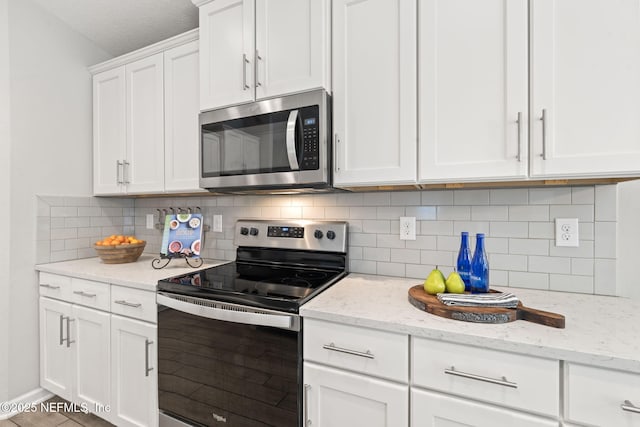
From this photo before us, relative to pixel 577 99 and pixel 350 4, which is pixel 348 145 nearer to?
pixel 350 4

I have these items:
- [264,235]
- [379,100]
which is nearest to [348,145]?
[379,100]

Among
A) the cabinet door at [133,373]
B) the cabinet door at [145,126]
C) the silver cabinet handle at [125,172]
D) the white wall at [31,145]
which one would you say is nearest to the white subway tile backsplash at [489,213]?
the cabinet door at [133,373]

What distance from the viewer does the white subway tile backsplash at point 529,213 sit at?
139 centimetres

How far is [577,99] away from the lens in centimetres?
107

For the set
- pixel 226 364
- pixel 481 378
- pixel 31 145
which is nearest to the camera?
pixel 481 378

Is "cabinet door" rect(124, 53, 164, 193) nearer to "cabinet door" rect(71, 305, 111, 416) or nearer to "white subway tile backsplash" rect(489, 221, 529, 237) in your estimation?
"cabinet door" rect(71, 305, 111, 416)

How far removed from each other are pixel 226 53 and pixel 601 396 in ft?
6.79

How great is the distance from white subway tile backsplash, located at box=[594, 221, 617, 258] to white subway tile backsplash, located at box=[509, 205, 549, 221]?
0.19m

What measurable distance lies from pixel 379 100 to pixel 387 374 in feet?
3.67

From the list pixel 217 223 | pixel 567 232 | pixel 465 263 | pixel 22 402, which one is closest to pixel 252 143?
pixel 217 223

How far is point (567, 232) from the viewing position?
135 cm

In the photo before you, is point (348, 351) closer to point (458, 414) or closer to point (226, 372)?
point (458, 414)

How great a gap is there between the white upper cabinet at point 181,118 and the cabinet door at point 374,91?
980 mm

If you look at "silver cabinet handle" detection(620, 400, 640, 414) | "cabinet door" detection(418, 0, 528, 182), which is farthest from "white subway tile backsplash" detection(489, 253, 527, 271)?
"silver cabinet handle" detection(620, 400, 640, 414)
